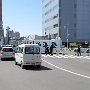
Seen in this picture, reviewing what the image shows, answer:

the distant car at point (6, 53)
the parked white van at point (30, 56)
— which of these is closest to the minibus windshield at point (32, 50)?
the parked white van at point (30, 56)

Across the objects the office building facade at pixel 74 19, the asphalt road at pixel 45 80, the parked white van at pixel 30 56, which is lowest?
the asphalt road at pixel 45 80

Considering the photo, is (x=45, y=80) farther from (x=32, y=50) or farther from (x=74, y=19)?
(x=74, y=19)

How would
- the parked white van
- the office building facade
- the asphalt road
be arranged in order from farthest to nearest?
1. the office building facade
2. the parked white van
3. the asphalt road

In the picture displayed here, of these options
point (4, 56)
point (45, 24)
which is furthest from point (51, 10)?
point (4, 56)

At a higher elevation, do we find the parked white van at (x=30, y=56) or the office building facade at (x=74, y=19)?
the office building facade at (x=74, y=19)

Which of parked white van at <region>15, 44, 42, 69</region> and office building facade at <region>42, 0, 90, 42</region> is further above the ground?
office building facade at <region>42, 0, 90, 42</region>

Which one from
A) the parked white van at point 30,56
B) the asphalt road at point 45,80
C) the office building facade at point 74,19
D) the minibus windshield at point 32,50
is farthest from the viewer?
the office building facade at point 74,19

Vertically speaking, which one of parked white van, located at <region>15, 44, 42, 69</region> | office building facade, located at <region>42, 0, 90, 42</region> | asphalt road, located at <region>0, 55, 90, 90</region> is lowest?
asphalt road, located at <region>0, 55, 90, 90</region>

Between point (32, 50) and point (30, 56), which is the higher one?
point (32, 50)

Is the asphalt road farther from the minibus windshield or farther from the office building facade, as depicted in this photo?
the office building facade

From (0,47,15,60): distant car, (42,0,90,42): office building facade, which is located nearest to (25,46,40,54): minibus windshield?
(0,47,15,60): distant car

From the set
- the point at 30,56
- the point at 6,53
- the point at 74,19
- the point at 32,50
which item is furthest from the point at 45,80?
the point at 74,19

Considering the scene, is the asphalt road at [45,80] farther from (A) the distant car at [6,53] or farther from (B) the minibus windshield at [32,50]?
(A) the distant car at [6,53]

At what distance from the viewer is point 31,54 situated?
77.6 feet
